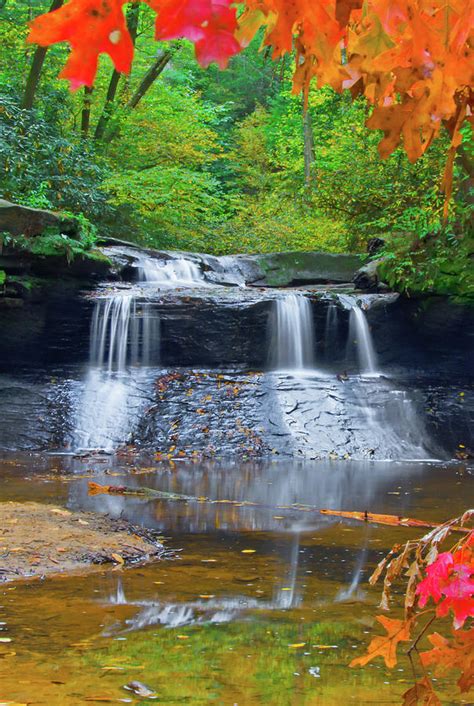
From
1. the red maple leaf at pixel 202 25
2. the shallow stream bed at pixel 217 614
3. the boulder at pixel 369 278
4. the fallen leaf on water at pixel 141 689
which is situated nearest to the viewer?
the red maple leaf at pixel 202 25

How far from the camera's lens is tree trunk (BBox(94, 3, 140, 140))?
855 inches

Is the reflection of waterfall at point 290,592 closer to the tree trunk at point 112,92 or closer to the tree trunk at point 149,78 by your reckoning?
the tree trunk at point 112,92

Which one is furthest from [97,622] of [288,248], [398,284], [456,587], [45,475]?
[288,248]

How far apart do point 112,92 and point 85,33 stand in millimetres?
23405

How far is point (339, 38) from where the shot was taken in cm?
162

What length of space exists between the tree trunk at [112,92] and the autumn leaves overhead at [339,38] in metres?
20.6

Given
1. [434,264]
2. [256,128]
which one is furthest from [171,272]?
[256,128]

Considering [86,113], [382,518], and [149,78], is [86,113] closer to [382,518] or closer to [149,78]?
[149,78]

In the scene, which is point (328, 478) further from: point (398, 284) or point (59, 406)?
point (398, 284)

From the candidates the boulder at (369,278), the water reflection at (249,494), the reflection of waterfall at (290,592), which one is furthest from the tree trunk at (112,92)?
the reflection of waterfall at (290,592)

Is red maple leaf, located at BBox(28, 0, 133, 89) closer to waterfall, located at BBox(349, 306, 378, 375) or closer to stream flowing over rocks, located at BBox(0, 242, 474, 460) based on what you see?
stream flowing over rocks, located at BBox(0, 242, 474, 460)

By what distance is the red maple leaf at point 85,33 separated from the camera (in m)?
1.35

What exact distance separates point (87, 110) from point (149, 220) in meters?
3.52

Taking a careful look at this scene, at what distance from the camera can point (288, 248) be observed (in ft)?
78.4
